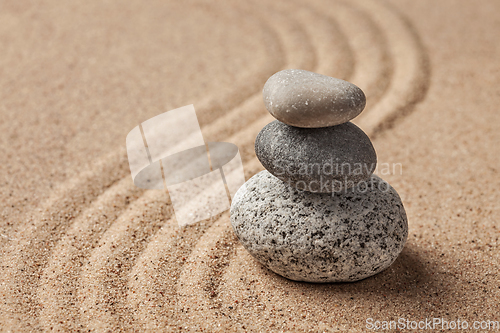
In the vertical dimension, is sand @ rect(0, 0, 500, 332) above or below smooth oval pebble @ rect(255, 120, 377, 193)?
below

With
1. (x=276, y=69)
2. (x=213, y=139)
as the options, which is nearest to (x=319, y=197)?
(x=213, y=139)

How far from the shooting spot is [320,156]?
95.7 inches

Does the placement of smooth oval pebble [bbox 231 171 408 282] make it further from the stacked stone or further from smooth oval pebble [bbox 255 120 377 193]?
smooth oval pebble [bbox 255 120 377 193]

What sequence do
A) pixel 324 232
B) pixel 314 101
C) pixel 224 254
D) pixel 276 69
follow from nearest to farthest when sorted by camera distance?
pixel 314 101, pixel 324 232, pixel 224 254, pixel 276 69

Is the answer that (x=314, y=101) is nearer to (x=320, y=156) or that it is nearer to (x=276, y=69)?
(x=320, y=156)

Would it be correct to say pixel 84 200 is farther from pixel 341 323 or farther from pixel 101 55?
pixel 101 55

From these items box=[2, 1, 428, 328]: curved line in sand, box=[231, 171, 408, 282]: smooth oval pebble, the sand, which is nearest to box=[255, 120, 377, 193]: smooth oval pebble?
box=[231, 171, 408, 282]: smooth oval pebble

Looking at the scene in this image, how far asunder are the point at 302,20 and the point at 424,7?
1613 millimetres

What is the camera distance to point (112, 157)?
12.8ft

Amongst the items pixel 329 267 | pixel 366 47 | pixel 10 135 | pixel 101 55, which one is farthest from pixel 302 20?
pixel 329 267

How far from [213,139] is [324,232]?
188cm

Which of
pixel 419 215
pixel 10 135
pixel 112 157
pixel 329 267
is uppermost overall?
pixel 10 135

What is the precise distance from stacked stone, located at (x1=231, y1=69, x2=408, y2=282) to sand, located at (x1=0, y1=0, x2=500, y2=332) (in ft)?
0.73

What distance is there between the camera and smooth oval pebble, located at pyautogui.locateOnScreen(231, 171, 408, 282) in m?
2.50
